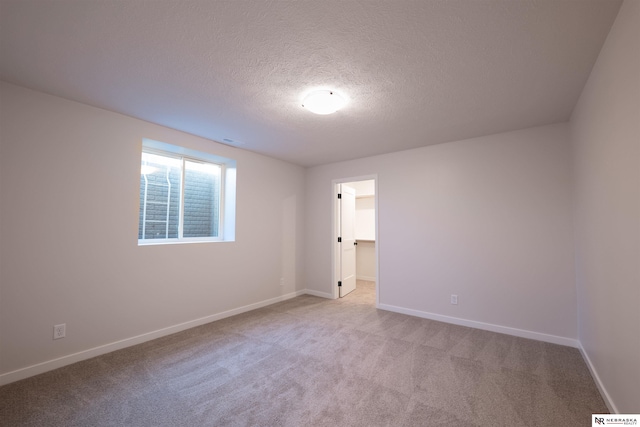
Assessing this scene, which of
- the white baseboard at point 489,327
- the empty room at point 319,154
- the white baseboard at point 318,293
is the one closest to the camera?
the empty room at point 319,154

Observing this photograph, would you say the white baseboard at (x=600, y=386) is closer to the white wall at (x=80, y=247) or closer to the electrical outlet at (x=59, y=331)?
the white wall at (x=80, y=247)

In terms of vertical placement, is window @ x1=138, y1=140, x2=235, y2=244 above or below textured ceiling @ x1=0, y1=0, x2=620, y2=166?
below

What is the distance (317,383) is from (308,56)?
2.50m

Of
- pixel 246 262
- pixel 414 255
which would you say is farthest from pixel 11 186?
pixel 414 255

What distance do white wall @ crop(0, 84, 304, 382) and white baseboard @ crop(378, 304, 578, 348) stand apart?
2.73 meters

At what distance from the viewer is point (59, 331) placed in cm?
238

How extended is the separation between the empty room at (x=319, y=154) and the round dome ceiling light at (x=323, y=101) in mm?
33

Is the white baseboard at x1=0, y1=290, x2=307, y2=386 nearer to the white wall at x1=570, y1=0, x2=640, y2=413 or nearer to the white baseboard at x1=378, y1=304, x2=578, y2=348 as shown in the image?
the white baseboard at x1=378, y1=304, x2=578, y2=348

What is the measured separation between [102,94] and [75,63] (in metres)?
0.47

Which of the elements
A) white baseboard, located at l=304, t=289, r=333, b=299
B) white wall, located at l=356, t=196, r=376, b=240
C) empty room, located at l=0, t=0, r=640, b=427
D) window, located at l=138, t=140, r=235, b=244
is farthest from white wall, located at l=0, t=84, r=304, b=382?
white wall, located at l=356, t=196, r=376, b=240

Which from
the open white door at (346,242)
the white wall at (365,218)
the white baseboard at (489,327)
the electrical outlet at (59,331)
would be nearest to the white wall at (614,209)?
the white baseboard at (489,327)

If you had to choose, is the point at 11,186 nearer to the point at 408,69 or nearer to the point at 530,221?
the point at 408,69

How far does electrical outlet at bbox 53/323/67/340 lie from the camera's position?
7.72 feet

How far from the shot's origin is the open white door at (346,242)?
16.2 feet
